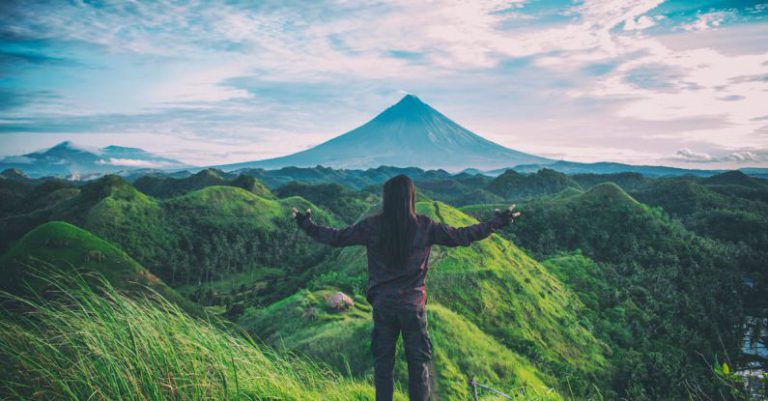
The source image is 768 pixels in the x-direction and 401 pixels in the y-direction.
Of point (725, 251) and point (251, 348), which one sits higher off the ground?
point (251, 348)

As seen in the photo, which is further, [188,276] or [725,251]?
[188,276]

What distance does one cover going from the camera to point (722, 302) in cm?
3941

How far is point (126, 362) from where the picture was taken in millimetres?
2559

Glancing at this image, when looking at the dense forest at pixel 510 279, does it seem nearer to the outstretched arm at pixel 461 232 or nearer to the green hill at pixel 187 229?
the green hill at pixel 187 229

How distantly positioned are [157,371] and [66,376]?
0.56 m

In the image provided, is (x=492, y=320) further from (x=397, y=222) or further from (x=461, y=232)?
(x=397, y=222)

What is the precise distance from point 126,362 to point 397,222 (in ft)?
6.95

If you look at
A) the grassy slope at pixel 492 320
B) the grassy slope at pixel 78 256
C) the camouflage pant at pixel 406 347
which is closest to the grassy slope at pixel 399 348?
the grassy slope at pixel 492 320

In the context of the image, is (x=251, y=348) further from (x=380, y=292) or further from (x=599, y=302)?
(x=599, y=302)

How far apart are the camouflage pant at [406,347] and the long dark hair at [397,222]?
401 mm

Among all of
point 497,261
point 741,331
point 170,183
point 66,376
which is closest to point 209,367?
point 66,376

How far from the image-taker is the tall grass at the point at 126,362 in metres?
2.43

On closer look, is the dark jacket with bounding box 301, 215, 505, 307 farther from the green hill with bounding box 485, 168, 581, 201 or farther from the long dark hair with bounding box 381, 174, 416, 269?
the green hill with bounding box 485, 168, 581, 201

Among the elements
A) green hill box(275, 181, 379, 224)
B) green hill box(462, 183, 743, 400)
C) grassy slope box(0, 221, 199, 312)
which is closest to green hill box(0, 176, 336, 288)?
green hill box(275, 181, 379, 224)
